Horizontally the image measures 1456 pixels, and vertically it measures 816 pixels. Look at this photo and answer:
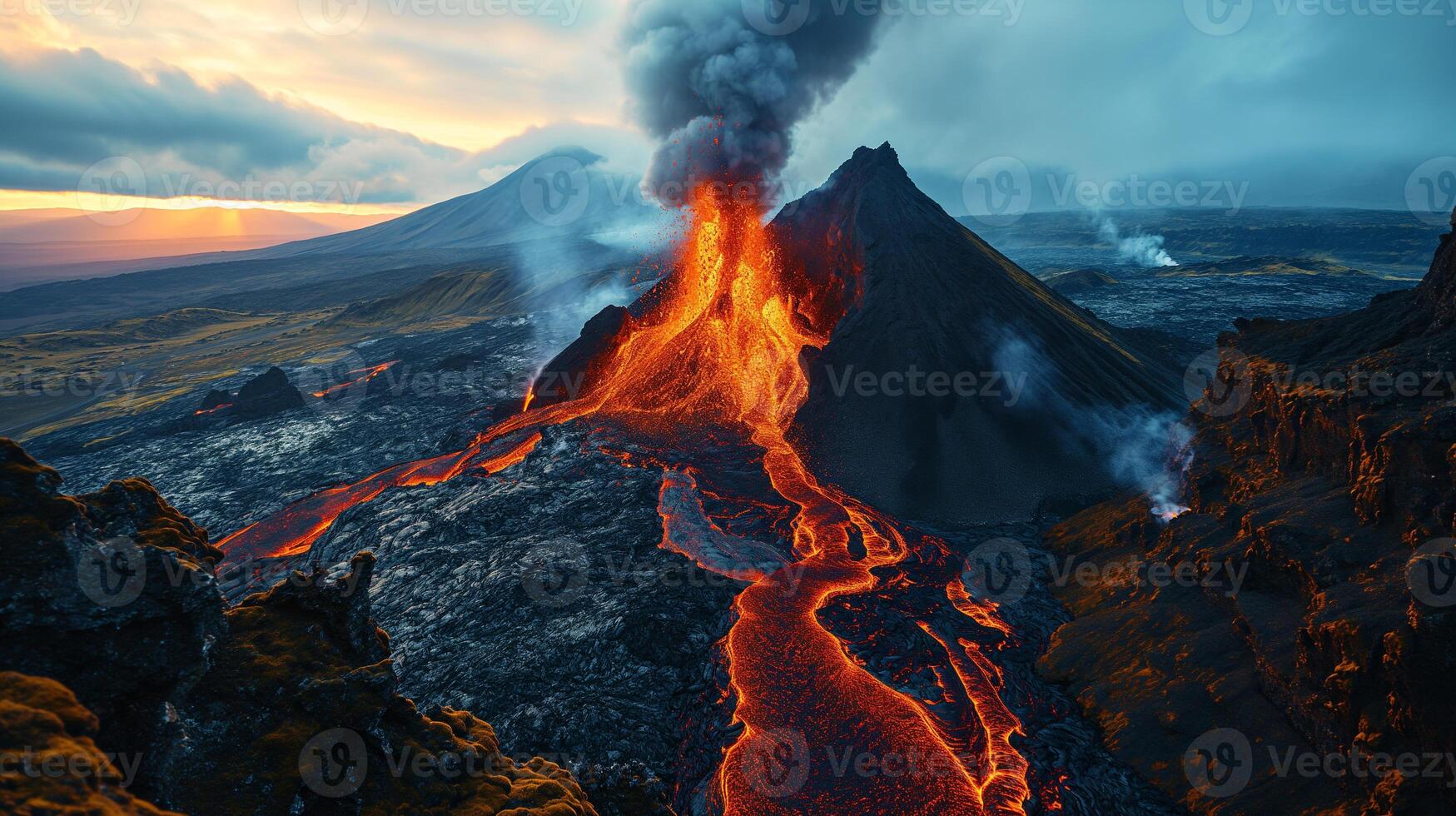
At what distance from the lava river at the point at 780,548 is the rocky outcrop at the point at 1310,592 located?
4382mm

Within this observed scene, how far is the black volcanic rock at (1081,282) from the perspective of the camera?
118m

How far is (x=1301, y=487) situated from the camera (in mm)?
19969

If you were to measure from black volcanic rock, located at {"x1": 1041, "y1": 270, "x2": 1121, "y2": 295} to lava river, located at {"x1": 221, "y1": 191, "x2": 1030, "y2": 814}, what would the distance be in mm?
86075

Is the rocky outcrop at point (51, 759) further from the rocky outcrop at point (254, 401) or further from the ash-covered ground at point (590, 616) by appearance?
the rocky outcrop at point (254, 401)

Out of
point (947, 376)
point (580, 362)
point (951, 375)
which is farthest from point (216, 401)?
point (951, 375)

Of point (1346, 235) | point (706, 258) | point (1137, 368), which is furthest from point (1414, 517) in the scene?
point (1346, 235)

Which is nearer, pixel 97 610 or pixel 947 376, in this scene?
pixel 97 610

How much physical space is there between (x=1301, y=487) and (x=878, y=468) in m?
19.7

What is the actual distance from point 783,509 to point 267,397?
6163cm

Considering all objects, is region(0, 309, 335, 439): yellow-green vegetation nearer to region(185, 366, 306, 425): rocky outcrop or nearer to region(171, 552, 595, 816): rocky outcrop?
region(185, 366, 306, 425): rocky outcrop

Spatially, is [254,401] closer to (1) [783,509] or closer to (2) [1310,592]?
(1) [783,509]

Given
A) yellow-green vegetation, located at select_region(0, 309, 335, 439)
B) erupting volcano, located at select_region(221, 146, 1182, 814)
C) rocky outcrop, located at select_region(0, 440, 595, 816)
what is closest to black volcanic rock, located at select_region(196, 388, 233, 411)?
yellow-green vegetation, located at select_region(0, 309, 335, 439)

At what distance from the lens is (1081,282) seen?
121m

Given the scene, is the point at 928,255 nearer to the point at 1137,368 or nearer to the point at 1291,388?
the point at 1137,368
